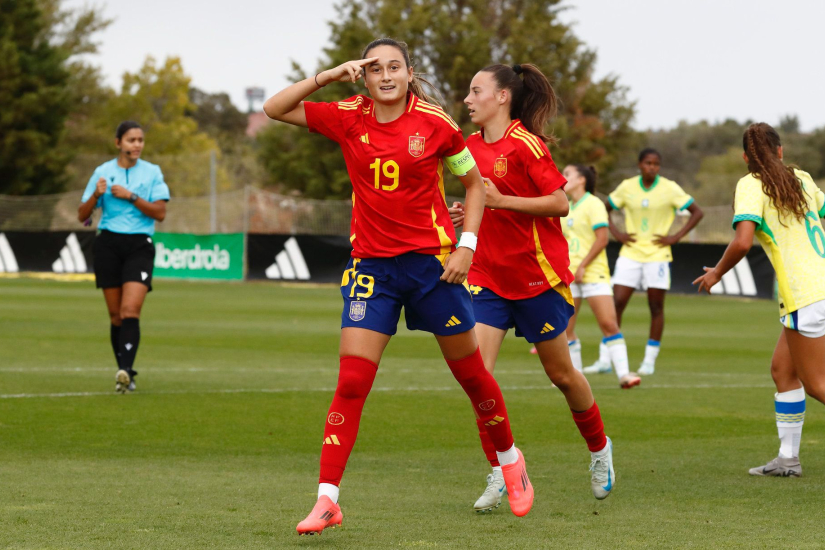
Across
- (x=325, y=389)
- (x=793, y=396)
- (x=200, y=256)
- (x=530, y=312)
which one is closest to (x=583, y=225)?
(x=325, y=389)

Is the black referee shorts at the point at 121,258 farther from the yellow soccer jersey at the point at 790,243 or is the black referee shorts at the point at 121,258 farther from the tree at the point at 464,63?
the tree at the point at 464,63

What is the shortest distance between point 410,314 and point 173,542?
1416 mm

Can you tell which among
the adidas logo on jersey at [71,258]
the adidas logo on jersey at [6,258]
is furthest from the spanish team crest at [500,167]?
the adidas logo on jersey at [6,258]

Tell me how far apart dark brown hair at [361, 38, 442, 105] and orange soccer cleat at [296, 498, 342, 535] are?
1.84 metres

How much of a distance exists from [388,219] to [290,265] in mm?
29236

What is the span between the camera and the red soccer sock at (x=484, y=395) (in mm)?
5059

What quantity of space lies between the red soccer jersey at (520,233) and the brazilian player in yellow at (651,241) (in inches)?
260

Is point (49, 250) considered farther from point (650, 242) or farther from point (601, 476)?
point (601, 476)

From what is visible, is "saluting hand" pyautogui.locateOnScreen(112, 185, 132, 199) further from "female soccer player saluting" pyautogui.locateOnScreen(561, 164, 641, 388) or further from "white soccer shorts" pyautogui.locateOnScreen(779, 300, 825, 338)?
"white soccer shorts" pyautogui.locateOnScreen(779, 300, 825, 338)

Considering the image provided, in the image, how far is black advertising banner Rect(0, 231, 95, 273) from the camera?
35.9 meters

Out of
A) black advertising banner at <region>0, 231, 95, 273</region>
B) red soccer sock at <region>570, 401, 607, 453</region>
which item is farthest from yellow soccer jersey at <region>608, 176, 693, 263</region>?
black advertising banner at <region>0, 231, 95, 273</region>

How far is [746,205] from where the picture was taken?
19.6 feet

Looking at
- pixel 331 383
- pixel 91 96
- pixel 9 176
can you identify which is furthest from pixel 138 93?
pixel 331 383

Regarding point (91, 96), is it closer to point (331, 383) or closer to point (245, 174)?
point (245, 174)
